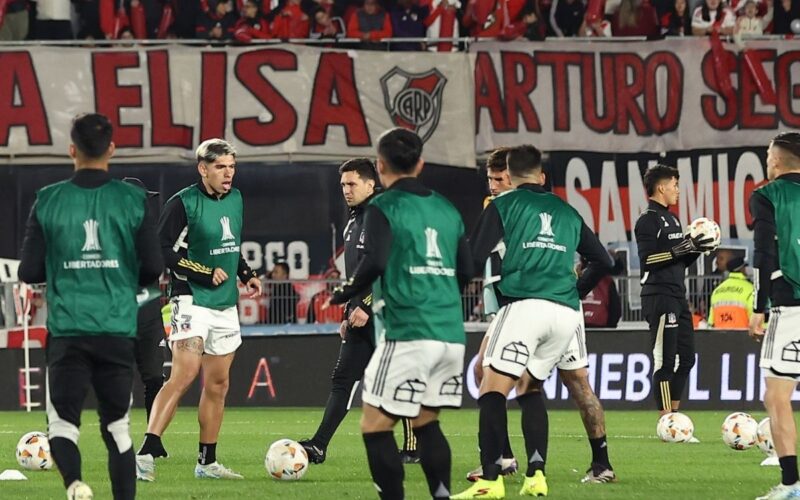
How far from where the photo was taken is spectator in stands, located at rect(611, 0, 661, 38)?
23344 mm

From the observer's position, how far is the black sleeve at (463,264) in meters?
7.86

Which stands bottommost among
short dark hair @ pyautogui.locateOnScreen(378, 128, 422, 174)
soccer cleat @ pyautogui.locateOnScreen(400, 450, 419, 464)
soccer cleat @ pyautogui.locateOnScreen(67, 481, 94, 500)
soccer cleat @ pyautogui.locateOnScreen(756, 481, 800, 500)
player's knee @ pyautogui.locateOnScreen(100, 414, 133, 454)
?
soccer cleat @ pyautogui.locateOnScreen(400, 450, 419, 464)

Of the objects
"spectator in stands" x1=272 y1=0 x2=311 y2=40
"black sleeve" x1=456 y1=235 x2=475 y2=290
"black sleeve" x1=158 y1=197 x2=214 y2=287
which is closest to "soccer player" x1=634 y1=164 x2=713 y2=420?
"black sleeve" x1=158 y1=197 x2=214 y2=287

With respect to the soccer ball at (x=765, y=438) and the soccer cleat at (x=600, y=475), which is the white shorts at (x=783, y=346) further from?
the soccer ball at (x=765, y=438)

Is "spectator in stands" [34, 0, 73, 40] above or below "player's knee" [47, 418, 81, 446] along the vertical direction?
above

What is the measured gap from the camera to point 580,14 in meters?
23.7

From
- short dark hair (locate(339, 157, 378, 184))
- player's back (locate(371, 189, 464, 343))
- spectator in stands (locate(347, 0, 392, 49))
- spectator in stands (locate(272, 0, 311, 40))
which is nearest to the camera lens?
player's back (locate(371, 189, 464, 343))

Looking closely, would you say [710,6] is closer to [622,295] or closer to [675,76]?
[675,76]

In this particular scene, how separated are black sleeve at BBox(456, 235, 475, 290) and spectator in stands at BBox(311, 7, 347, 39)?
49.7 feet

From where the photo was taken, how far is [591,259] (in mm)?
9750

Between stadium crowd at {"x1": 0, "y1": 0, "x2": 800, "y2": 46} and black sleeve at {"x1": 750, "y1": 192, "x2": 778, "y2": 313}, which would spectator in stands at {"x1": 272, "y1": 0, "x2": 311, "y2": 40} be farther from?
black sleeve at {"x1": 750, "y1": 192, "x2": 778, "y2": 313}

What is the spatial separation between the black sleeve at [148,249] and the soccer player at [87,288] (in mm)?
18

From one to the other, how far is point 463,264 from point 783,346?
217 cm

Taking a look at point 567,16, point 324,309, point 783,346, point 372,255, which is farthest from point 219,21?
point 372,255
